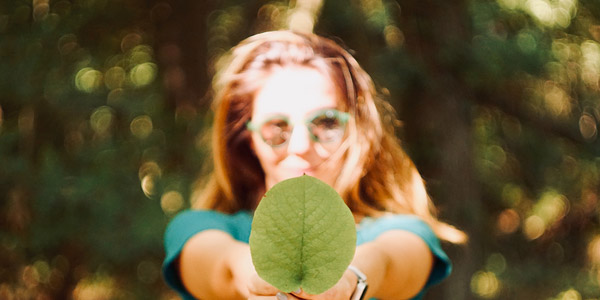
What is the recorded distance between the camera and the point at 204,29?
8.27 feet

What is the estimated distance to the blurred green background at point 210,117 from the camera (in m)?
2.28

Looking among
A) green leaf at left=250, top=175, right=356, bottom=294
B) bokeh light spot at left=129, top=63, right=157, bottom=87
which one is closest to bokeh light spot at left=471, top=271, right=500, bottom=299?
bokeh light spot at left=129, top=63, right=157, bottom=87

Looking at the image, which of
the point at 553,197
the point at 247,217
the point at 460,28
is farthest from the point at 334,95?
the point at 553,197

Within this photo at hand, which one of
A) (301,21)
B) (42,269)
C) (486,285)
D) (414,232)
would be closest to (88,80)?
(42,269)

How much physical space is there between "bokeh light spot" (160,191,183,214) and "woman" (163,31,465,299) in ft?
4.31

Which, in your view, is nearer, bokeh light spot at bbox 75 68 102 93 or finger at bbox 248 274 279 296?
finger at bbox 248 274 279 296

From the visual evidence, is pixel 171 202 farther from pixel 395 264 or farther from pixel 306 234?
pixel 306 234

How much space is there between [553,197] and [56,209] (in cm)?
181

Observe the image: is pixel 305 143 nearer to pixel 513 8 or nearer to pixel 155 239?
pixel 155 239

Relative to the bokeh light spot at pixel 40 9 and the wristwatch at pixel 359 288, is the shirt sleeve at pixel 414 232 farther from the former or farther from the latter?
the bokeh light spot at pixel 40 9

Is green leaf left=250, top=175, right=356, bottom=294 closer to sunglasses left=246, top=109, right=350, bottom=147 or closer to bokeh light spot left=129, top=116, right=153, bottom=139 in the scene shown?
sunglasses left=246, top=109, right=350, bottom=147

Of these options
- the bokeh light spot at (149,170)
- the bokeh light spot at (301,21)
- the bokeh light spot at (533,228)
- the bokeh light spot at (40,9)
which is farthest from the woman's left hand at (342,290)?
the bokeh light spot at (533,228)

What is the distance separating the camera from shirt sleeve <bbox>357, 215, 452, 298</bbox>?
2.73 feet

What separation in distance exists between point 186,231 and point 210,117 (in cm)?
152
